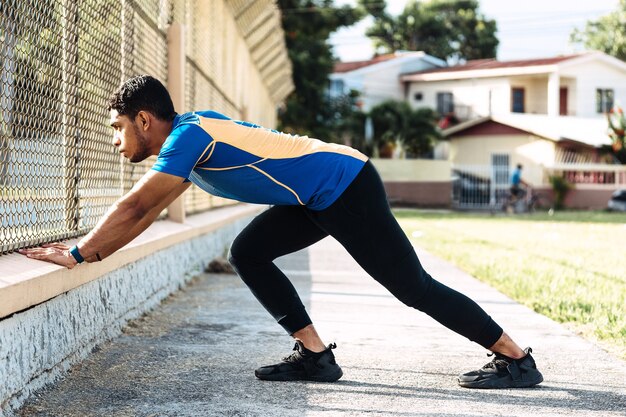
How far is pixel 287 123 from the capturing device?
43.6 m

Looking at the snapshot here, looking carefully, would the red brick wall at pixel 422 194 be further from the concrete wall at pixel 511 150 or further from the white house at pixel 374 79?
the white house at pixel 374 79

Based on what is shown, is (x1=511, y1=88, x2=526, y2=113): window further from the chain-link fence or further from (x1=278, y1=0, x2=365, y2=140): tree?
the chain-link fence

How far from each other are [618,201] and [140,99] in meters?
36.3

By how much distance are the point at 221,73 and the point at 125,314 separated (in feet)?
25.6

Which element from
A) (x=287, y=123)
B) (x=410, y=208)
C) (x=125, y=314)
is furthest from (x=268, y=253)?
(x=287, y=123)

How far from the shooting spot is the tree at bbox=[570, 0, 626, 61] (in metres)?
71.8

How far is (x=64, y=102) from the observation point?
5.05 metres

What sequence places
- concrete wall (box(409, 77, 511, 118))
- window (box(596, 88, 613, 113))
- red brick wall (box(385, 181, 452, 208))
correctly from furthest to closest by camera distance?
concrete wall (box(409, 77, 511, 118)) → window (box(596, 88, 613, 113)) → red brick wall (box(385, 181, 452, 208))

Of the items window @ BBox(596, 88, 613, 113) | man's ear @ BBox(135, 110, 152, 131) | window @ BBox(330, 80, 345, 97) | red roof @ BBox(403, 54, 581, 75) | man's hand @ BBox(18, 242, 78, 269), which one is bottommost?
man's hand @ BBox(18, 242, 78, 269)

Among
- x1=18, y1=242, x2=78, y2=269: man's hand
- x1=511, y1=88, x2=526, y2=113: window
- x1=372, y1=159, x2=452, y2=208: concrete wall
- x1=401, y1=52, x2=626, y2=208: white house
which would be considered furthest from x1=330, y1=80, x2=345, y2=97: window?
x1=18, y1=242, x2=78, y2=269: man's hand

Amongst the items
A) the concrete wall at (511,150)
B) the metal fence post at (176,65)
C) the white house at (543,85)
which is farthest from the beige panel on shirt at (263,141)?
the white house at (543,85)

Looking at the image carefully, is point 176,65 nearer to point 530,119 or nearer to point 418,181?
point 418,181

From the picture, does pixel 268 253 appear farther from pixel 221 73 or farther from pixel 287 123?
pixel 287 123

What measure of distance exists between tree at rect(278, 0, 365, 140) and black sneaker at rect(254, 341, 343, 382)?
37.1 m
